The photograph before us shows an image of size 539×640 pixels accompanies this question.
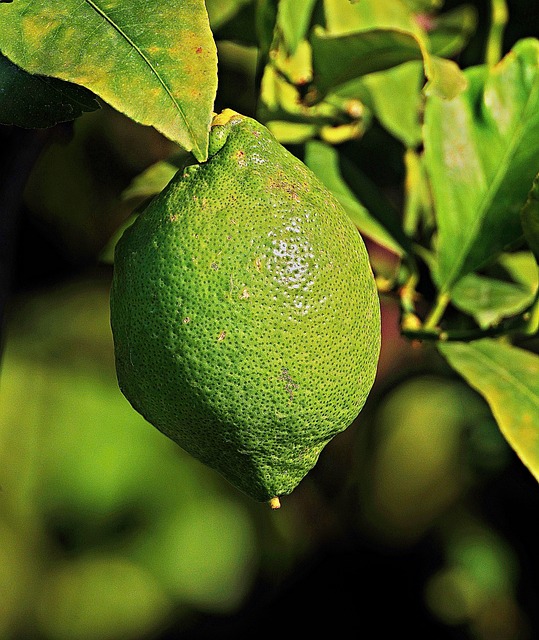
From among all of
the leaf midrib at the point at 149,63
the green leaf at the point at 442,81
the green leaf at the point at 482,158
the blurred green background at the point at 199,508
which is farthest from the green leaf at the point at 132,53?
the blurred green background at the point at 199,508

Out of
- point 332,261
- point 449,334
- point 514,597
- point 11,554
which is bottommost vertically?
point 11,554

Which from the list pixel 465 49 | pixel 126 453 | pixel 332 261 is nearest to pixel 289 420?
pixel 332 261

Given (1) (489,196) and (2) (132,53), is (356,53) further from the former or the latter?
(2) (132,53)

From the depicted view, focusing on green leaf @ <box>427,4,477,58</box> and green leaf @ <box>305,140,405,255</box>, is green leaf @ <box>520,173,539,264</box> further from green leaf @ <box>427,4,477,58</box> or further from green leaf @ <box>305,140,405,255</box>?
green leaf @ <box>427,4,477,58</box>

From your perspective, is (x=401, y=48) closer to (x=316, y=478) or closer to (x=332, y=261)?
(x=332, y=261)

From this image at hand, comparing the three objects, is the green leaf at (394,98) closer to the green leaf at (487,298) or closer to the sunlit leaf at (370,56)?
the sunlit leaf at (370,56)

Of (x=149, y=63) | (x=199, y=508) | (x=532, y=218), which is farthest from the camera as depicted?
(x=199, y=508)

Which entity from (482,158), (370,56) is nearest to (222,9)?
(370,56)

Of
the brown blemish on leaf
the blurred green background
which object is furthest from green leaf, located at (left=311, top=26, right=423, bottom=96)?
the blurred green background
